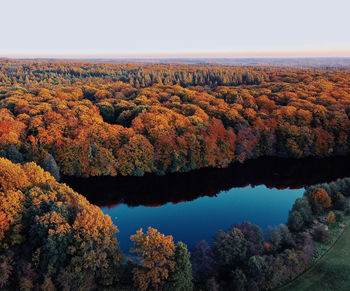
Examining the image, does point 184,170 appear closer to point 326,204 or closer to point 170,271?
point 326,204

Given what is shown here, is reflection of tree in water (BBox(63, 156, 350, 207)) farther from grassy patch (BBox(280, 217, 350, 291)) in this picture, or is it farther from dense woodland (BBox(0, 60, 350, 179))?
grassy patch (BBox(280, 217, 350, 291))

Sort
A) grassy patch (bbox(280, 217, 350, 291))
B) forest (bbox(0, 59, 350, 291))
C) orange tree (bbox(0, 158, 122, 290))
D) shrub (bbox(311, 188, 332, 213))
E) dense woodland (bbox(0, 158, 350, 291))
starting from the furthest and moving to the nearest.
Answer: shrub (bbox(311, 188, 332, 213)) → grassy patch (bbox(280, 217, 350, 291)) → forest (bbox(0, 59, 350, 291)) → dense woodland (bbox(0, 158, 350, 291)) → orange tree (bbox(0, 158, 122, 290))

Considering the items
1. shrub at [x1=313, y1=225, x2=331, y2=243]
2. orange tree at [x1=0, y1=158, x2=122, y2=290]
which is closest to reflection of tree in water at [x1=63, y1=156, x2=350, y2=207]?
orange tree at [x1=0, y1=158, x2=122, y2=290]

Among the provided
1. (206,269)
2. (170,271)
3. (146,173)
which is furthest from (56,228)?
(146,173)

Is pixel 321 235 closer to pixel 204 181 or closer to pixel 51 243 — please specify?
pixel 204 181

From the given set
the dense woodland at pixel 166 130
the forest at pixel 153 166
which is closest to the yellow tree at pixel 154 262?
the forest at pixel 153 166

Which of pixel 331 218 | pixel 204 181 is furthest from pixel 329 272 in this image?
pixel 204 181

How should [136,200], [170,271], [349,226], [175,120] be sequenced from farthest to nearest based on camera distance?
[175,120]
[136,200]
[349,226]
[170,271]

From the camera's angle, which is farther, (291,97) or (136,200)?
(291,97)
